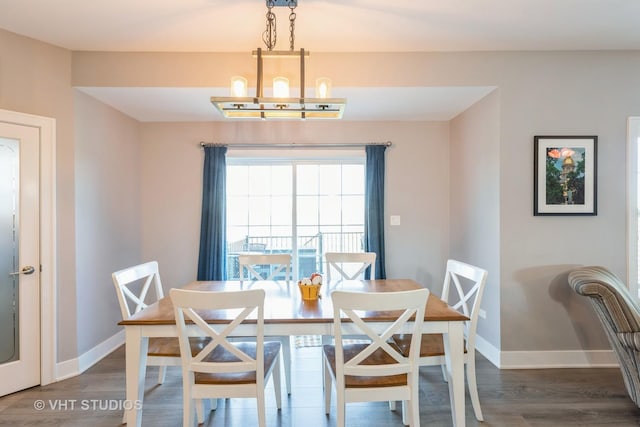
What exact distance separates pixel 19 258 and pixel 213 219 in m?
1.62

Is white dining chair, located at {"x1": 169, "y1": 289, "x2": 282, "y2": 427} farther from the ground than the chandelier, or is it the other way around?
the chandelier

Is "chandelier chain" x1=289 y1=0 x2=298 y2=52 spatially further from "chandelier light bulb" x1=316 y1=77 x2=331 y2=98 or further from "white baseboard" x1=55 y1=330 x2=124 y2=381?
"white baseboard" x1=55 y1=330 x2=124 y2=381

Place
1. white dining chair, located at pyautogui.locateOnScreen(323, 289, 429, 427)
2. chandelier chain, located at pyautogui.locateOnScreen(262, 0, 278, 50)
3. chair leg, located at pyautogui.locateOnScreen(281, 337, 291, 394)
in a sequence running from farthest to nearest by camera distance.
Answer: chair leg, located at pyautogui.locateOnScreen(281, 337, 291, 394)
chandelier chain, located at pyautogui.locateOnScreen(262, 0, 278, 50)
white dining chair, located at pyautogui.locateOnScreen(323, 289, 429, 427)

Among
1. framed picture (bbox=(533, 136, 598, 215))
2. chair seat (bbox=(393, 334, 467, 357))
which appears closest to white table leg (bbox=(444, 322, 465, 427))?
chair seat (bbox=(393, 334, 467, 357))

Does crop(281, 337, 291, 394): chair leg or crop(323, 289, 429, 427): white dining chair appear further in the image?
crop(281, 337, 291, 394): chair leg

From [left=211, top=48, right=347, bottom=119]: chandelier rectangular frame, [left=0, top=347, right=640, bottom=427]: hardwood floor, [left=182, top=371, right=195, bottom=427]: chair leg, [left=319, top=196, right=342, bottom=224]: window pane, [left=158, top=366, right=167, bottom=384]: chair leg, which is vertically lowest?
[left=0, top=347, right=640, bottom=427]: hardwood floor

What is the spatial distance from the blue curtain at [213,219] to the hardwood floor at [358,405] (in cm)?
115

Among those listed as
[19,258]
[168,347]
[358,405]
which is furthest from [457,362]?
[19,258]

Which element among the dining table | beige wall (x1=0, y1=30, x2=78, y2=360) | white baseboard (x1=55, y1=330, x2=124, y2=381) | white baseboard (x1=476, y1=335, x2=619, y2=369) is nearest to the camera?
the dining table

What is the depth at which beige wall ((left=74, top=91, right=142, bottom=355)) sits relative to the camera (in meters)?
2.80

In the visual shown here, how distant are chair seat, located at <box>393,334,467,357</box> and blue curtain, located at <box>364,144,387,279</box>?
1452 mm

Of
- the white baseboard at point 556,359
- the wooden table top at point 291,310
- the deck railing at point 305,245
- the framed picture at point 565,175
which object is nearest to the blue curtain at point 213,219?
the deck railing at point 305,245

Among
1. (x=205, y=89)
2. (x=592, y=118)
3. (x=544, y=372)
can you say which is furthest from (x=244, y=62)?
(x=544, y=372)

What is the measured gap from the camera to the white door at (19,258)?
2.40m
